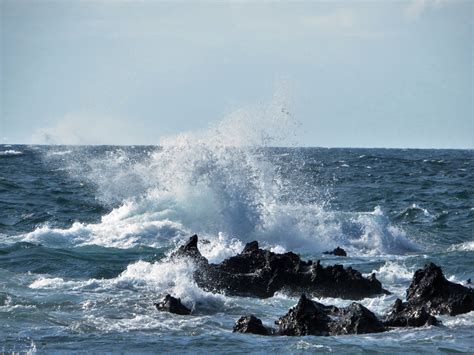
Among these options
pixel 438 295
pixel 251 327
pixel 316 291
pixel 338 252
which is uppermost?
pixel 338 252

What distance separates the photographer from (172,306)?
14359mm

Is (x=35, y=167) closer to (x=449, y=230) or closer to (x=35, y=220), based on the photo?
(x=35, y=220)

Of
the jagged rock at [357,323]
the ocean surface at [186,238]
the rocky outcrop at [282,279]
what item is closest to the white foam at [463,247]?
the ocean surface at [186,238]

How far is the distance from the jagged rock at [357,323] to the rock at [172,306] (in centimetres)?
279

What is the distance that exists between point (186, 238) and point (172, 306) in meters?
10.7

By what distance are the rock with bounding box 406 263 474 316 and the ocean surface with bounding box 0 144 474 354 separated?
0.52 metres

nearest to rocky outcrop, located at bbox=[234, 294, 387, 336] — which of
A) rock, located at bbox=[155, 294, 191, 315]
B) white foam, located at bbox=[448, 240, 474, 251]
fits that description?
rock, located at bbox=[155, 294, 191, 315]

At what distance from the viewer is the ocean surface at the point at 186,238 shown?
12523mm

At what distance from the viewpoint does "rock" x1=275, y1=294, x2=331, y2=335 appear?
1260cm

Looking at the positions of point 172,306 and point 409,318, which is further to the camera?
point 172,306

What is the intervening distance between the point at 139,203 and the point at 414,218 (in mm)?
10027

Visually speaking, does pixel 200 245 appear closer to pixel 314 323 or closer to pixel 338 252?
pixel 338 252

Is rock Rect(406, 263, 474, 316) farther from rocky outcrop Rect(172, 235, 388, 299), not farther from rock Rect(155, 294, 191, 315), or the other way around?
rock Rect(155, 294, 191, 315)

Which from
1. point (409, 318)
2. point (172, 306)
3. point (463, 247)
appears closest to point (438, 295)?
point (409, 318)
